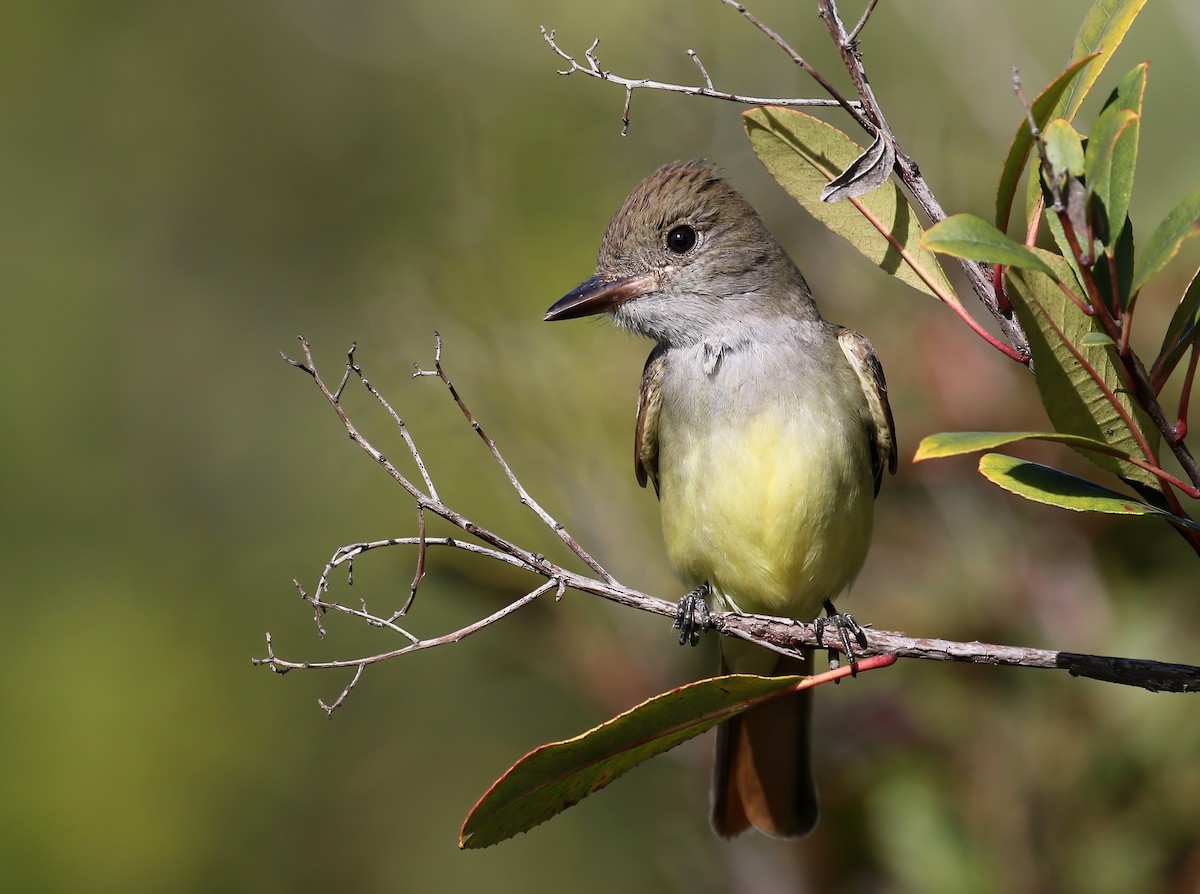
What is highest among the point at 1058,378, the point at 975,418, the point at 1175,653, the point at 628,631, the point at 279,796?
the point at 1058,378

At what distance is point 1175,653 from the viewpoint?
325cm

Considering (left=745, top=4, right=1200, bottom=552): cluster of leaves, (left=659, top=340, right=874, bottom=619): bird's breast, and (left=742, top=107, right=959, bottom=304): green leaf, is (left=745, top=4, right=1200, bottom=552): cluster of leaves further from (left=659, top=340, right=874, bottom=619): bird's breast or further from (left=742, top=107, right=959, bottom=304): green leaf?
(left=659, top=340, right=874, bottom=619): bird's breast

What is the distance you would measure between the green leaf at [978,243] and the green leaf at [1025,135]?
0.17m

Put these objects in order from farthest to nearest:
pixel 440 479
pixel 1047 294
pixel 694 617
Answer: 1. pixel 440 479
2. pixel 694 617
3. pixel 1047 294

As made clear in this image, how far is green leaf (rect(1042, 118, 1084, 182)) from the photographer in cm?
160

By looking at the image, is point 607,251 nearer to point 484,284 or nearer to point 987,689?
point 484,284

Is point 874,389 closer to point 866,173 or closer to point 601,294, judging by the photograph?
point 601,294

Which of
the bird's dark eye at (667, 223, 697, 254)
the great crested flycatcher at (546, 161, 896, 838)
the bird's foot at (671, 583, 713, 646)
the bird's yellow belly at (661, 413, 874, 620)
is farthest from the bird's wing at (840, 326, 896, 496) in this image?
the bird's foot at (671, 583, 713, 646)

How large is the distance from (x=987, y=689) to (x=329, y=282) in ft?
14.3

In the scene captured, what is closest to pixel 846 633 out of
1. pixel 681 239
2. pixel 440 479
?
pixel 681 239

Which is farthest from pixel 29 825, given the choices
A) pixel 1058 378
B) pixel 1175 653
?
pixel 1058 378

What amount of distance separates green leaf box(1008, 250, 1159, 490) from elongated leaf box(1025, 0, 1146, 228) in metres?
0.22

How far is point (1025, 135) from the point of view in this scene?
1762 millimetres

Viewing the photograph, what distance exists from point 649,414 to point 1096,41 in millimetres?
1978
